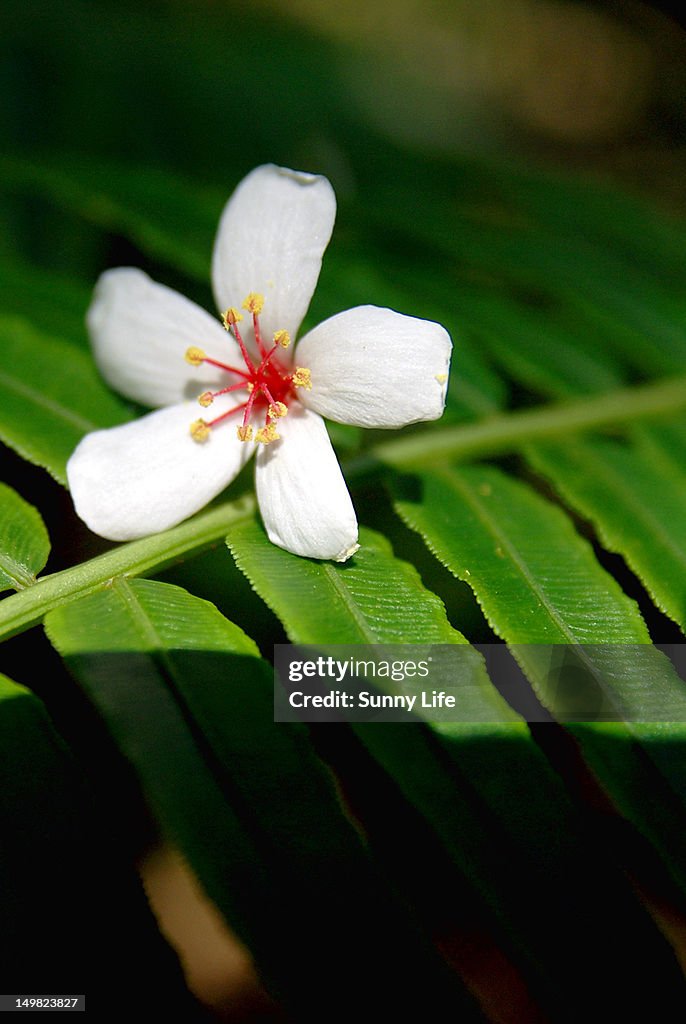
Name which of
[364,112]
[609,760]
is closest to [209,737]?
[609,760]

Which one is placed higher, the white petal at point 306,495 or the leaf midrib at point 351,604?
the white petal at point 306,495

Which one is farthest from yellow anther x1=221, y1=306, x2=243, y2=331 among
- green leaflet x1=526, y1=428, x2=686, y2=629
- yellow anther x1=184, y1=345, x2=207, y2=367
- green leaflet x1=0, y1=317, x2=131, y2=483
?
green leaflet x1=526, y1=428, x2=686, y2=629

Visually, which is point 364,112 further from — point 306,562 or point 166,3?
point 306,562

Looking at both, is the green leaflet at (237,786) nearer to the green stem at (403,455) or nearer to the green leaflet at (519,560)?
the green stem at (403,455)

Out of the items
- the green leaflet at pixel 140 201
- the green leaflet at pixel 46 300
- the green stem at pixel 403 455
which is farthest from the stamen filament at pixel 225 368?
the green leaflet at pixel 140 201

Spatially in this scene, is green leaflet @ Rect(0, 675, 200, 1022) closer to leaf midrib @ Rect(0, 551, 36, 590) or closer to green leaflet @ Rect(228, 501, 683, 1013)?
leaf midrib @ Rect(0, 551, 36, 590)
